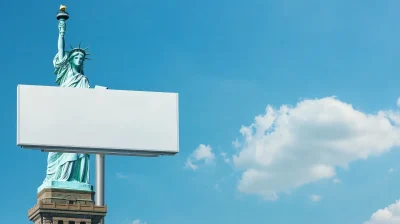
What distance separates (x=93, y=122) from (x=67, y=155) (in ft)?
195

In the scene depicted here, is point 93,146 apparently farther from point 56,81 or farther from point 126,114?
point 56,81

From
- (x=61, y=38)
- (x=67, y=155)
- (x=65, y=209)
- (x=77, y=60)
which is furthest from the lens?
(x=61, y=38)

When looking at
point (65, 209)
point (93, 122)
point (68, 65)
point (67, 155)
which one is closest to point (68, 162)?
point (67, 155)

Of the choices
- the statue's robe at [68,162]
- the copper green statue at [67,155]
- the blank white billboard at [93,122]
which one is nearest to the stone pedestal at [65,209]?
the copper green statue at [67,155]

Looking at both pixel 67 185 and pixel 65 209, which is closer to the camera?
pixel 65 209

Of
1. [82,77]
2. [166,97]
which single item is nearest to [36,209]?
[82,77]

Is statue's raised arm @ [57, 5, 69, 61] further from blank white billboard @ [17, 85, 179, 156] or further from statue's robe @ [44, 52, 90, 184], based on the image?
blank white billboard @ [17, 85, 179, 156]

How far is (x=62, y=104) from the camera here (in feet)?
202

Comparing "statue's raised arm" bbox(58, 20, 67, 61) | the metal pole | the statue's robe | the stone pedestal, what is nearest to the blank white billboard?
the stone pedestal

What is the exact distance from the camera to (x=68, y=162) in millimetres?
119625

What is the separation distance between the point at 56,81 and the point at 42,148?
65.5m

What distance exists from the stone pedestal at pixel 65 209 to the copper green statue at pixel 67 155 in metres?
1.15

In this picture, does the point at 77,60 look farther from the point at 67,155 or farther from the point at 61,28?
the point at 67,155

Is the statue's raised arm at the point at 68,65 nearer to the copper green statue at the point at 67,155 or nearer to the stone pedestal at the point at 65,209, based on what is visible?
the copper green statue at the point at 67,155
